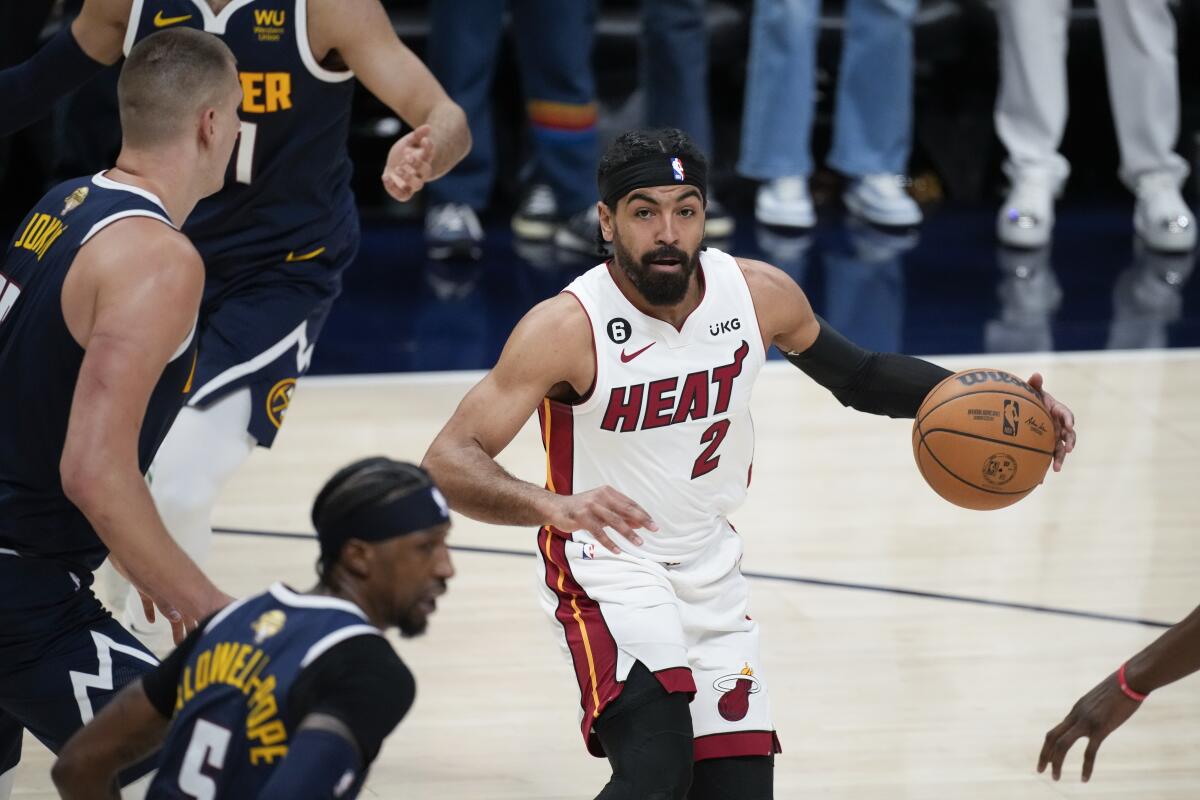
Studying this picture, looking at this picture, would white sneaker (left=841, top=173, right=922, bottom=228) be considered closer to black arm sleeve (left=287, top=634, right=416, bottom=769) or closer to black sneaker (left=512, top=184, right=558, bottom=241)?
black sneaker (left=512, top=184, right=558, bottom=241)

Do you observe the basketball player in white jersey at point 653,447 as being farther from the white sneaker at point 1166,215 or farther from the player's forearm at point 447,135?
the white sneaker at point 1166,215

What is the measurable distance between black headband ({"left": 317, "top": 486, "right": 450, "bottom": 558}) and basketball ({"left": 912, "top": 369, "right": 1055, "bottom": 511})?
1778mm

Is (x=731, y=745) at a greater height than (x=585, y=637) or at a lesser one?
lesser

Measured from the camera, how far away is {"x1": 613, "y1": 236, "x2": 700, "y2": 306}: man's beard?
3902 mm

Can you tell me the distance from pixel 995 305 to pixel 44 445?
605 cm

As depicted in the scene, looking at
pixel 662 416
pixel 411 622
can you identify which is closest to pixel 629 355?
pixel 662 416

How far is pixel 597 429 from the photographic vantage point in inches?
155

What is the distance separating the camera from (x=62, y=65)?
4781 mm

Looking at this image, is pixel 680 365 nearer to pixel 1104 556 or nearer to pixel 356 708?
pixel 356 708

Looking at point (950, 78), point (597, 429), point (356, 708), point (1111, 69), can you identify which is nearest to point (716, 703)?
point (597, 429)

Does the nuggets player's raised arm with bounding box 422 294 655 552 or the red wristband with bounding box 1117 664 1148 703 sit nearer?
the nuggets player's raised arm with bounding box 422 294 655 552

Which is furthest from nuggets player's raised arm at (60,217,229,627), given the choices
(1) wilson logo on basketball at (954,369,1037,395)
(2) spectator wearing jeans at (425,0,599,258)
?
(2) spectator wearing jeans at (425,0,599,258)

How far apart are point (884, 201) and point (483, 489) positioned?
6.50 metres

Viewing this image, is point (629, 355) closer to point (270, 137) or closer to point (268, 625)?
point (268, 625)
